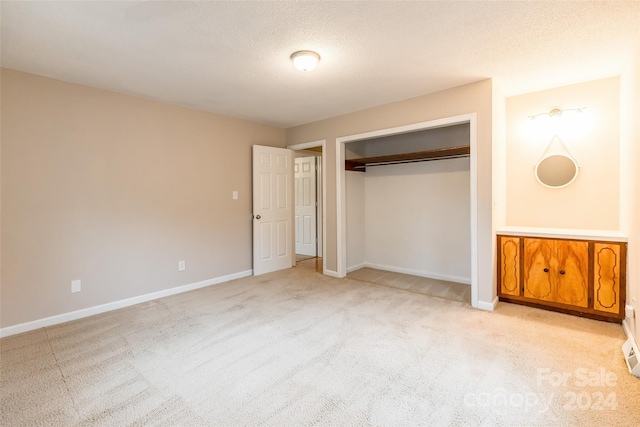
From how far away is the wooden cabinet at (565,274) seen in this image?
2795 millimetres

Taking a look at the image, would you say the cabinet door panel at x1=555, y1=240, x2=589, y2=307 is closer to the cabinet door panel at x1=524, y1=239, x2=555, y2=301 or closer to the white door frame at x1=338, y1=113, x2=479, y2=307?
the cabinet door panel at x1=524, y1=239, x2=555, y2=301

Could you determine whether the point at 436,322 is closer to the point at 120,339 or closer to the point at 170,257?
the point at 120,339

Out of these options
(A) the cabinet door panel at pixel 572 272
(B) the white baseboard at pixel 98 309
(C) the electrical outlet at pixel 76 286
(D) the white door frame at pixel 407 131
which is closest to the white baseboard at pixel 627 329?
(A) the cabinet door panel at pixel 572 272

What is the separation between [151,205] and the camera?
3654 mm

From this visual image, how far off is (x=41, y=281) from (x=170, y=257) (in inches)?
48.1

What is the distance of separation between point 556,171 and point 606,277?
1280mm

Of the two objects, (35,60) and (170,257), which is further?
(170,257)

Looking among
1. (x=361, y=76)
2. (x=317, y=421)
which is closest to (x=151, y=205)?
(x=361, y=76)

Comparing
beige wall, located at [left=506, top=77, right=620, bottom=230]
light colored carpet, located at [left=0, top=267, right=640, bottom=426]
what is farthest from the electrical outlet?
beige wall, located at [left=506, top=77, right=620, bottom=230]

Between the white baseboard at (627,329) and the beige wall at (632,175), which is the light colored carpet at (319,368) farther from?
the beige wall at (632,175)

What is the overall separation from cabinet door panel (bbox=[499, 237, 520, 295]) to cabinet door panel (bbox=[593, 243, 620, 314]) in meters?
0.62

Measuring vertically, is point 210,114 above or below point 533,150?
above

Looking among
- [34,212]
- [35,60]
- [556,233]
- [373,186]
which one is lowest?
[556,233]

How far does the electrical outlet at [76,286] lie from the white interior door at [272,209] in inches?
84.5
